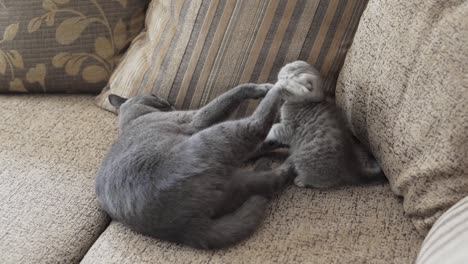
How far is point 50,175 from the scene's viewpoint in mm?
1419

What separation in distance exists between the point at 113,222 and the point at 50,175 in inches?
9.4

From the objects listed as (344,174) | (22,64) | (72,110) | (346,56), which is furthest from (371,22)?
Result: (22,64)

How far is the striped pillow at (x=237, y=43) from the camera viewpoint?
1385 mm

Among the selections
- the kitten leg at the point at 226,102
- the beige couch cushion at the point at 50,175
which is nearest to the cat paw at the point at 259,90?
the kitten leg at the point at 226,102

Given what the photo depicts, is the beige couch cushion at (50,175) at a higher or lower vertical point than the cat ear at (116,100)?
lower

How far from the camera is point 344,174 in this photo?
4.24 ft

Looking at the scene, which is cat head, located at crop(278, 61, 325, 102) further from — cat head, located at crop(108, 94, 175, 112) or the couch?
cat head, located at crop(108, 94, 175, 112)

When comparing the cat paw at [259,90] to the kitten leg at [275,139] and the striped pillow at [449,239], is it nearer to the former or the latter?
the kitten leg at [275,139]

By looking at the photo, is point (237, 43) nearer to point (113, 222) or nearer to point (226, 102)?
point (226, 102)

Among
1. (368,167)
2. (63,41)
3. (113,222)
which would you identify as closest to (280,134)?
(368,167)

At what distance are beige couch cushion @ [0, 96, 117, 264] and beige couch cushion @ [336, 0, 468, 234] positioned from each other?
2.18 ft

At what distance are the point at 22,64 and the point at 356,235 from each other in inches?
43.2

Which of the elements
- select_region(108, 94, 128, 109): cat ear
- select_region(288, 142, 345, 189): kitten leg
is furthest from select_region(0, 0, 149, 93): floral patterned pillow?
select_region(288, 142, 345, 189): kitten leg

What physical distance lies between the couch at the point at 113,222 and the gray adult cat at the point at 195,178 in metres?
0.04
